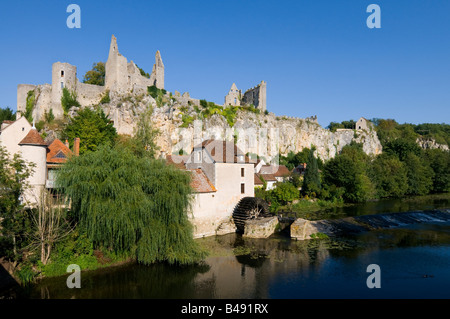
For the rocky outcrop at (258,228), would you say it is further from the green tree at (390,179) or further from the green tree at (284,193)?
the green tree at (390,179)

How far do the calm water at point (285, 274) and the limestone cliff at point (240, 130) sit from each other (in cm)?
2535

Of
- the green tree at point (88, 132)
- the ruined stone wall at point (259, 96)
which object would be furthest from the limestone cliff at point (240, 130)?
the green tree at point (88, 132)

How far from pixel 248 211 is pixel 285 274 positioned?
8.39 meters

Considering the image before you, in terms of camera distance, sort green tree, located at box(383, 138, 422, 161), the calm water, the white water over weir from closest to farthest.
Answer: the calm water, the white water over weir, green tree, located at box(383, 138, 422, 161)

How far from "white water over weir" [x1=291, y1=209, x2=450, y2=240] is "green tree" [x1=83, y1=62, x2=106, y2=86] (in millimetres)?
39619

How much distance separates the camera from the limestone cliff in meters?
40.6

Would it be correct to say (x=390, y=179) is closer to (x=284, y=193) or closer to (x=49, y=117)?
(x=284, y=193)

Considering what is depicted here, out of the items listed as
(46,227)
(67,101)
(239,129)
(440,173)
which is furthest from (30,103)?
(440,173)

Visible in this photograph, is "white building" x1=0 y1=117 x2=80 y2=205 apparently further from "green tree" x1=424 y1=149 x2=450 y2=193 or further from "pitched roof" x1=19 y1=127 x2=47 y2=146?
"green tree" x1=424 y1=149 x2=450 y2=193

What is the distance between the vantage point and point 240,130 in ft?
176

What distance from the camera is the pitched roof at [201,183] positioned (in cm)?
2209

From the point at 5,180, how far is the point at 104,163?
14.3 feet

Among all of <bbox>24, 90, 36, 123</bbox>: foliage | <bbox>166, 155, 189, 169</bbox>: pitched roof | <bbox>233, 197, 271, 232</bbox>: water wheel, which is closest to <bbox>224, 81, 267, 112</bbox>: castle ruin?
<bbox>166, 155, 189, 169</bbox>: pitched roof
